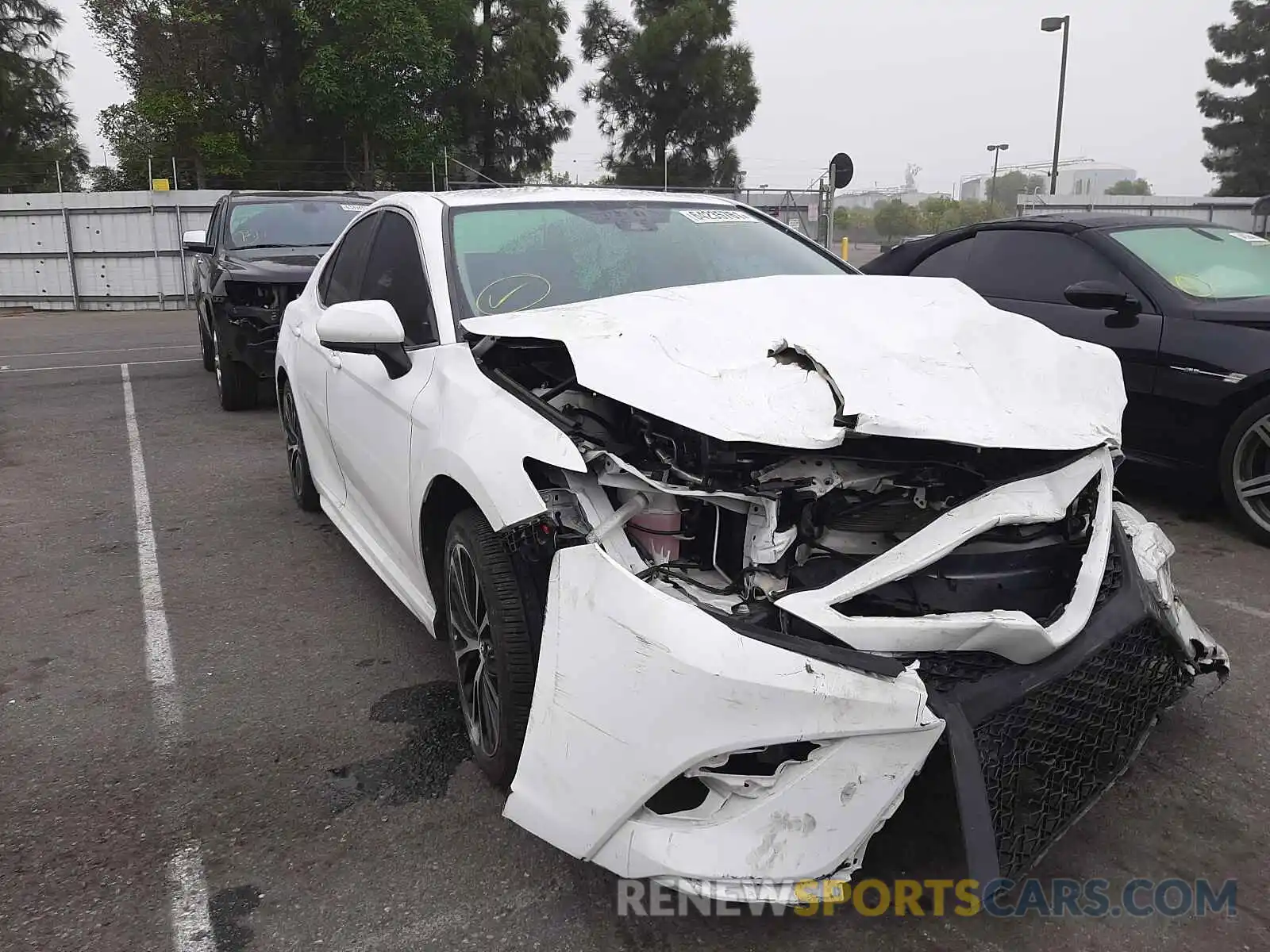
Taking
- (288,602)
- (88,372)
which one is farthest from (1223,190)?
(288,602)

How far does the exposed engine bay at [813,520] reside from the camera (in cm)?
211

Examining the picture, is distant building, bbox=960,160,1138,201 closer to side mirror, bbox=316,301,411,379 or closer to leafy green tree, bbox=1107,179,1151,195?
leafy green tree, bbox=1107,179,1151,195

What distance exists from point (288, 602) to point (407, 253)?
1.58 metres

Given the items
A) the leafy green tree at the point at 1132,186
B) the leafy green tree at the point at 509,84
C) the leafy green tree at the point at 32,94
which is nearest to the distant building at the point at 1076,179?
the leafy green tree at the point at 1132,186

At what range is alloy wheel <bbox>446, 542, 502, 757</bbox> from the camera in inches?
99.3

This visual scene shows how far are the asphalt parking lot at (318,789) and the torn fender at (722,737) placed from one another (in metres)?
0.35

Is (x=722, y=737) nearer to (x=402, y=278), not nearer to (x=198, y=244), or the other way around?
(x=402, y=278)

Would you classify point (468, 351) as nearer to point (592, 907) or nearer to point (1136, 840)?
point (592, 907)

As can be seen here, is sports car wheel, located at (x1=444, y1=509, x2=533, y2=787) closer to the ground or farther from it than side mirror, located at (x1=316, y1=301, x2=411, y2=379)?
closer to the ground

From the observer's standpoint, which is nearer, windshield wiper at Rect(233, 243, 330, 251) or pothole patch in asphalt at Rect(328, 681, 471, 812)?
pothole patch in asphalt at Rect(328, 681, 471, 812)

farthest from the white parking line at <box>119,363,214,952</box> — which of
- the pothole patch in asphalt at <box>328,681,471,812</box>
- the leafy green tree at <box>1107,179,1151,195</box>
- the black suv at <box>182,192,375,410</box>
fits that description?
the leafy green tree at <box>1107,179,1151,195</box>

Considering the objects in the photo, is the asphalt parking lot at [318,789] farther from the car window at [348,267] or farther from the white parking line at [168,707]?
the car window at [348,267]

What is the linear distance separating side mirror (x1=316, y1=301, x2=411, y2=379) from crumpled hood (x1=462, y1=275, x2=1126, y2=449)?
0.30 meters

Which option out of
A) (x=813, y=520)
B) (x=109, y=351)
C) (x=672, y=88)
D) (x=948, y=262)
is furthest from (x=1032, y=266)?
(x=672, y=88)
